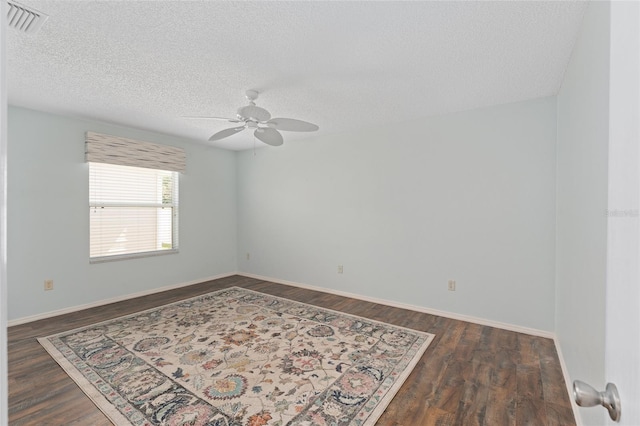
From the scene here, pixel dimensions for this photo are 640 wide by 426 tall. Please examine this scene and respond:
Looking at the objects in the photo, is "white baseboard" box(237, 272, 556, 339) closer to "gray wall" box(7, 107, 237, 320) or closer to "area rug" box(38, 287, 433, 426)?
"area rug" box(38, 287, 433, 426)

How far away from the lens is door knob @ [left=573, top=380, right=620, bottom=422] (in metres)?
0.54

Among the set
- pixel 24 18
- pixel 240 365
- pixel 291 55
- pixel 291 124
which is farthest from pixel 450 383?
pixel 24 18

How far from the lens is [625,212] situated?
50 centimetres

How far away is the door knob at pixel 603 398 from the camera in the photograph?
1.76 ft

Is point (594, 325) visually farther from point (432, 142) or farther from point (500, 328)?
point (432, 142)

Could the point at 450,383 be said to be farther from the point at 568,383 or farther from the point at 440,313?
the point at 440,313

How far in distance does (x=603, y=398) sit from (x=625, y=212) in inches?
14.1

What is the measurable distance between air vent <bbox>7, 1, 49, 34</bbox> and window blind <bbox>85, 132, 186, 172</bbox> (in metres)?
2.19

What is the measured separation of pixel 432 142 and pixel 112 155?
4147 mm

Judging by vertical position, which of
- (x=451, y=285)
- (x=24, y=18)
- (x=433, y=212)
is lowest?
(x=451, y=285)

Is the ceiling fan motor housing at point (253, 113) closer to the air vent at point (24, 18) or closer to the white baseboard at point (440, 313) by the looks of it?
the air vent at point (24, 18)

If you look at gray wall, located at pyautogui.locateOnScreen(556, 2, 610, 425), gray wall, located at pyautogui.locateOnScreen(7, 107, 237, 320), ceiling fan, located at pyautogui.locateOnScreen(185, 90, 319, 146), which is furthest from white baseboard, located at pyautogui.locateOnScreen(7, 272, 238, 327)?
gray wall, located at pyautogui.locateOnScreen(556, 2, 610, 425)

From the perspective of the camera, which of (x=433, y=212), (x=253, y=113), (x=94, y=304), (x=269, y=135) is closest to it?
(x=253, y=113)

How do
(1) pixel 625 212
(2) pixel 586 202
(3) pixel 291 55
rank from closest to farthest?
(1) pixel 625 212
(2) pixel 586 202
(3) pixel 291 55
